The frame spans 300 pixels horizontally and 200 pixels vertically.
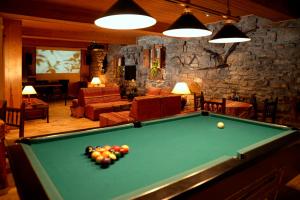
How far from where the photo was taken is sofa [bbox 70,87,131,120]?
22.8ft

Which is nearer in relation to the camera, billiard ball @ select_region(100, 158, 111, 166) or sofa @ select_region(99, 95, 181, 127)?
billiard ball @ select_region(100, 158, 111, 166)

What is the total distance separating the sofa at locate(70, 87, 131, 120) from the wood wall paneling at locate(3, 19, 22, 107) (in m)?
1.71

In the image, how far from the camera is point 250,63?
559 cm

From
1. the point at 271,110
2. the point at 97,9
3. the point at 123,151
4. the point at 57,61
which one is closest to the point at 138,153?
the point at 123,151

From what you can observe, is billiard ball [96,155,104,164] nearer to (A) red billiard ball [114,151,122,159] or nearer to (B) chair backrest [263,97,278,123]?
(A) red billiard ball [114,151,122,159]

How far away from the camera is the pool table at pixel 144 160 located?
4.39 feet

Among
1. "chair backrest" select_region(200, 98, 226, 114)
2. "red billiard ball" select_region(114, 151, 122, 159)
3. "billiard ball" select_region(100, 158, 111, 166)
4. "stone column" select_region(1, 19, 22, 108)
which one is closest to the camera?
"billiard ball" select_region(100, 158, 111, 166)

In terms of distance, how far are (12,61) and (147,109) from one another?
352cm

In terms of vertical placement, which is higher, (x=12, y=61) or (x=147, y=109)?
(x=12, y=61)

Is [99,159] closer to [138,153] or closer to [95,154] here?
[95,154]

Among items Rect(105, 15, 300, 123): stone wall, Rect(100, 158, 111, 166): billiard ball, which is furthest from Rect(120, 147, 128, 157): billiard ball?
Rect(105, 15, 300, 123): stone wall

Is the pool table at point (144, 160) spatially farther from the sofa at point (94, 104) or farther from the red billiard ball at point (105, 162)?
the sofa at point (94, 104)

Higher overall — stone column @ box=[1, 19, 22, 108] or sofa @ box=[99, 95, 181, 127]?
stone column @ box=[1, 19, 22, 108]

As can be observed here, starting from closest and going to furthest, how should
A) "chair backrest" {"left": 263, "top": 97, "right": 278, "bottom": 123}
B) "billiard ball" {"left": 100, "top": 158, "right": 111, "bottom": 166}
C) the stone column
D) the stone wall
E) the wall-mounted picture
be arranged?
"billiard ball" {"left": 100, "top": 158, "right": 111, "bottom": 166}
"chair backrest" {"left": 263, "top": 97, "right": 278, "bottom": 123}
the stone wall
the stone column
the wall-mounted picture
